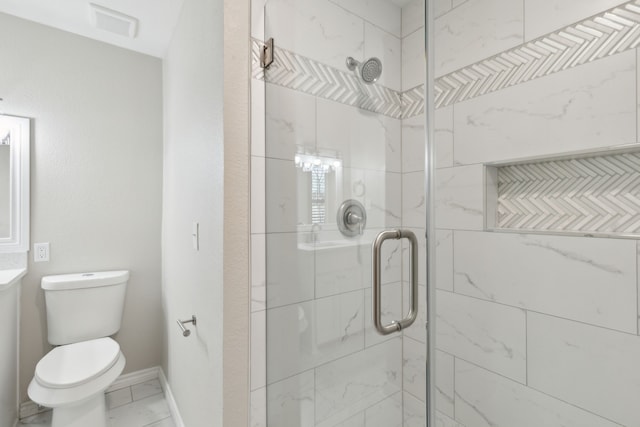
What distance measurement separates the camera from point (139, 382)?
2092 millimetres

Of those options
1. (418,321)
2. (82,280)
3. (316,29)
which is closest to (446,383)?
(418,321)

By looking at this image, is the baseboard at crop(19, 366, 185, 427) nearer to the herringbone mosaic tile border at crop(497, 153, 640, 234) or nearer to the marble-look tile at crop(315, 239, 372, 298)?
the marble-look tile at crop(315, 239, 372, 298)

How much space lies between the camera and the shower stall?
75 cm

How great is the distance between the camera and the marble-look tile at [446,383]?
35.6 inches

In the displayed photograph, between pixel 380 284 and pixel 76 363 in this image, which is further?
pixel 76 363

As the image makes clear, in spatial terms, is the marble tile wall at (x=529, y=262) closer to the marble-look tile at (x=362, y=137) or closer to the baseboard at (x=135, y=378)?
the marble-look tile at (x=362, y=137)

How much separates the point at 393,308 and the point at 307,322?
13.5 inches

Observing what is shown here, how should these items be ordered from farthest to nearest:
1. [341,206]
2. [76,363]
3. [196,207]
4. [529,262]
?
[76,363]
[196,207]
[529,262]
[341,206]

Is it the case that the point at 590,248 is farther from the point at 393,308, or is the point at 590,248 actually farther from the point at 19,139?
the point at 19,139

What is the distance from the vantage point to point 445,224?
37.6 inches

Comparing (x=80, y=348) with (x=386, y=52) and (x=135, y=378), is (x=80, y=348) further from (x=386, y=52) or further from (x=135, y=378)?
(x=386, y=52)

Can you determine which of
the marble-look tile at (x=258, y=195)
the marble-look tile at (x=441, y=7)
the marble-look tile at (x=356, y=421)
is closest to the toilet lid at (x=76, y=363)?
the marble-look tile at (x=258, y=195)

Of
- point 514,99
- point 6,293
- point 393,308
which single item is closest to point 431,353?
point 393,308

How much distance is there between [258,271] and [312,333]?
0.93 ft
